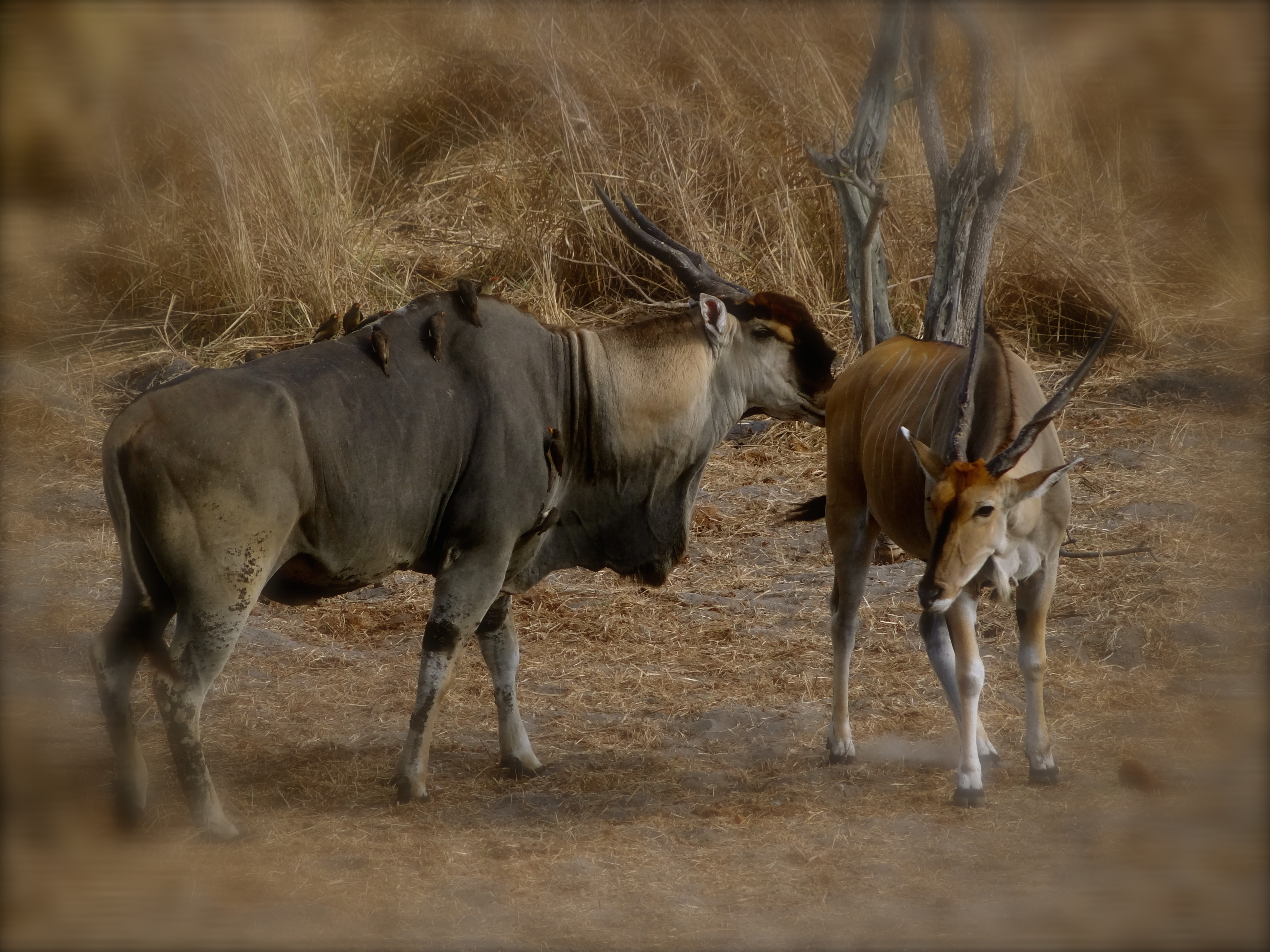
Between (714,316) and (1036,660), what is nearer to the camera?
(1036,660)

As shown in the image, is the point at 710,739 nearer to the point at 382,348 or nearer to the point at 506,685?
the point at 506,685

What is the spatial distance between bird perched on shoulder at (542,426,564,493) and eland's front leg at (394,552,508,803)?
0.30m

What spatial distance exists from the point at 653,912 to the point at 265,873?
1.49m

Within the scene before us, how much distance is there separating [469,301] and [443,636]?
1071 mm

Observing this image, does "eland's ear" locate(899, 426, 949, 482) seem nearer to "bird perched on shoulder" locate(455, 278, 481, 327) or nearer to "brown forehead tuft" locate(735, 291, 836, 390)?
"brown forehead tuft" locate(735, 291, 836, 390)

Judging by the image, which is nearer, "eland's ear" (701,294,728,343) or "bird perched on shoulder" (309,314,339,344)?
"bird perched on shoulder" (309,314,339,344)

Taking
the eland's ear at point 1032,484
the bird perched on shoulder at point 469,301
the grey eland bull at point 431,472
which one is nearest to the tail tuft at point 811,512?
the grey eland bull at point 431,472

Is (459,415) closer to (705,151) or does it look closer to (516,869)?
(516,869)

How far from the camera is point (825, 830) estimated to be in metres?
3.77

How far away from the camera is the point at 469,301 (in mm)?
4168

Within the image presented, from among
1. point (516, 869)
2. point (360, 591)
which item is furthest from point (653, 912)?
point (360, 591)

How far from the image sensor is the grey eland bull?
3457 millimetres

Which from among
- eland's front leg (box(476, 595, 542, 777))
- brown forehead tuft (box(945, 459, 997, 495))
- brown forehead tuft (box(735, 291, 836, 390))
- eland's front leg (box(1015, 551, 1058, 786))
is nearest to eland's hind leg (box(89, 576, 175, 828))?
eland's front leg (box(476, 595, 542, 777))

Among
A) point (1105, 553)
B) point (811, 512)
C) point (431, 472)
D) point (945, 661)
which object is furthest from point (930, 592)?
point (1105, 553)
